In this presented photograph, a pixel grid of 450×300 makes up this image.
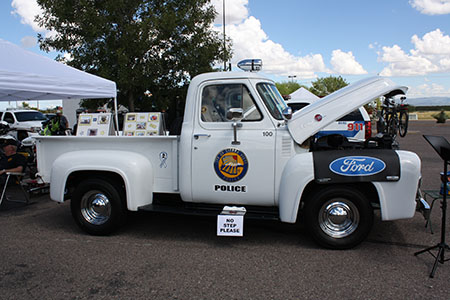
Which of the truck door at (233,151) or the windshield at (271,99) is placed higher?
the windshield at (271,99)

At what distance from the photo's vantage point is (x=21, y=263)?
4.34m

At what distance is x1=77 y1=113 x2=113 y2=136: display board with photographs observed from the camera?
226 inches

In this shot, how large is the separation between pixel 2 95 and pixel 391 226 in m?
8.91

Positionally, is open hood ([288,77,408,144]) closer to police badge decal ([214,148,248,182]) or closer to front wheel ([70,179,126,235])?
police badge decal ([214,148,248,182])

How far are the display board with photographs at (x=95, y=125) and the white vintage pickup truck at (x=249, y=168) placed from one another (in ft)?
1.77

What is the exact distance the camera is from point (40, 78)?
23.9ft

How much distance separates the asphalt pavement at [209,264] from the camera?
3586 mm

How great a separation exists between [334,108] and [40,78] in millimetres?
5675

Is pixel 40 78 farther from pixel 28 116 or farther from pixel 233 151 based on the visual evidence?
pixel 28 116

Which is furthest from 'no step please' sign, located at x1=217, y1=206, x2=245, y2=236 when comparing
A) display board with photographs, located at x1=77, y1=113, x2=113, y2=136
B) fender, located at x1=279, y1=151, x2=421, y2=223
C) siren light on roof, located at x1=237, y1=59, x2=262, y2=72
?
display board with photographs, located at x1=77, y1=113, x2=113, y2=136

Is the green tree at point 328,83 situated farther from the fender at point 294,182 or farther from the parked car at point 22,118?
the fender at point 294,182

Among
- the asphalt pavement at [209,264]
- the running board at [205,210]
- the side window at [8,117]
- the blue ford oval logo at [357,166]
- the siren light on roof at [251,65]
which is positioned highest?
the siren light on roof at [251,65]

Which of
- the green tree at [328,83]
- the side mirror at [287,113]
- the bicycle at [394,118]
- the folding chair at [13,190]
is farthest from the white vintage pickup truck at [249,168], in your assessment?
the green tree at [328,83]

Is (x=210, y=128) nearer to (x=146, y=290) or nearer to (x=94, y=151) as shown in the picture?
(x=94, y=151)
